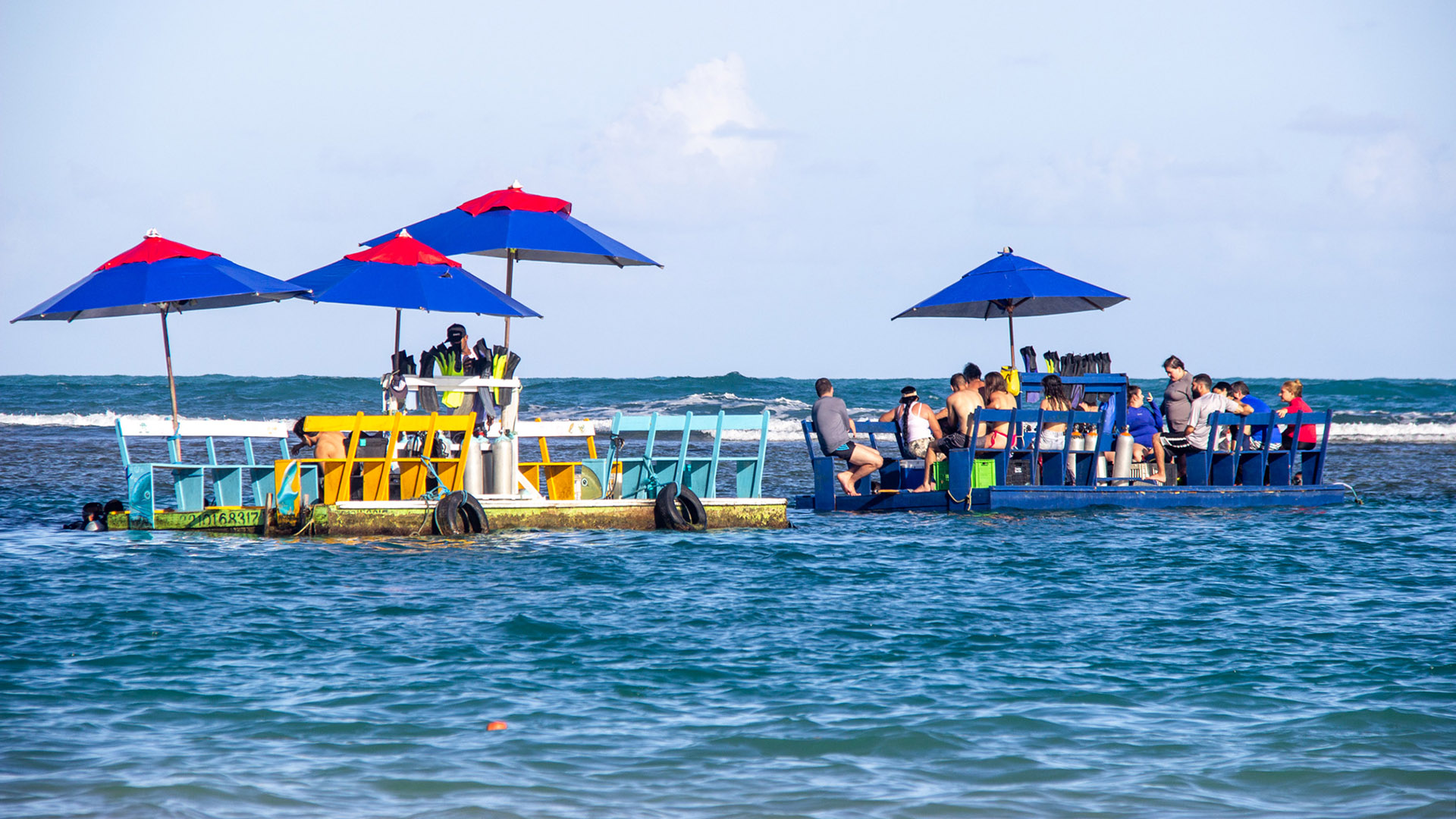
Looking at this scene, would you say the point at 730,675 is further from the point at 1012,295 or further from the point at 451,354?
the point at 1012,295

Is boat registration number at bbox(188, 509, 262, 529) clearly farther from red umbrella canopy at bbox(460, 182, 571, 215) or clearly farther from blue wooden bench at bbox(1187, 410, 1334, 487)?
blue wooden bench at bbox(1187, 410, 1334, 487)

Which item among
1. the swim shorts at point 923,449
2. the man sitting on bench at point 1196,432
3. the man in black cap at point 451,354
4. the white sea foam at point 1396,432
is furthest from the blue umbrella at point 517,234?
the white sea foam at point 1396,432

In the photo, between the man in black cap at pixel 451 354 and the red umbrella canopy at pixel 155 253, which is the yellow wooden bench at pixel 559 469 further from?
the red umbrella canopy at pixel 155 253

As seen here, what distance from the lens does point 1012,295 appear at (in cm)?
1695

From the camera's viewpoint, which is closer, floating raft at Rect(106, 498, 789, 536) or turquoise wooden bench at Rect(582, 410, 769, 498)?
floating raft at Rect(106, 498, 789, 536)

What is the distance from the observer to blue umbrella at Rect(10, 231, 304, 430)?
1248 centimetres

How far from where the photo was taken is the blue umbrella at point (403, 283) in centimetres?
1266

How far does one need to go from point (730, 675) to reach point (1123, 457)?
10.2 meters

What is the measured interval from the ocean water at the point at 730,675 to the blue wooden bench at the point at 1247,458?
7.93 ft

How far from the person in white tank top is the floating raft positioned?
263 centimetres

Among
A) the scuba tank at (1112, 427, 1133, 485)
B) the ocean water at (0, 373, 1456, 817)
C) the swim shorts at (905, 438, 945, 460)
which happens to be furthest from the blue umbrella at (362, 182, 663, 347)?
the scuba tank at (1112, 427, 1133, 485)

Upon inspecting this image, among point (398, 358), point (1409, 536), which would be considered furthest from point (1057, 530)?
point (398, 358)

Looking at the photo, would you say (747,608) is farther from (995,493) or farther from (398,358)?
(995,493)

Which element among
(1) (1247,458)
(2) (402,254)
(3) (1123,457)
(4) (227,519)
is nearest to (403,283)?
(2) (402,254)
